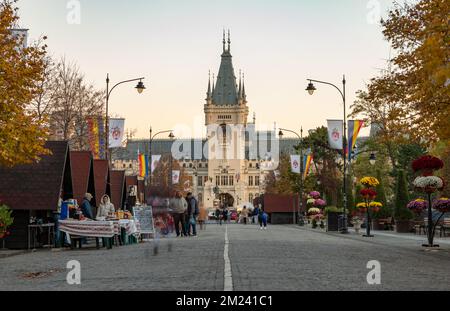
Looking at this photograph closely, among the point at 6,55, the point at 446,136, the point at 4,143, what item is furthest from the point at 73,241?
the point at 446,136

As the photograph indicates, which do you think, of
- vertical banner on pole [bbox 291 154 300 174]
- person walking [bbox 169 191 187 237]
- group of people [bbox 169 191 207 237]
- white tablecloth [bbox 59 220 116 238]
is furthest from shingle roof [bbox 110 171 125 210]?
vertical banner on pole [bbox 291 154 300 174]

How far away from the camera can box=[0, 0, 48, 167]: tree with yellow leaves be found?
25469 mm

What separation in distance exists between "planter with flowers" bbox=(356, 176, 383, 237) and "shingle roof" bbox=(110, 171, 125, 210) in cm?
1370

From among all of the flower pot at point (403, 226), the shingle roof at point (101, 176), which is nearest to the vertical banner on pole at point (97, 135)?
the shingle roof at point (101, 176)

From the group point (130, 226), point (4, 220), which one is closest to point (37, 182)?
point (4, 220)

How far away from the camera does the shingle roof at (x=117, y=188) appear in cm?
4516

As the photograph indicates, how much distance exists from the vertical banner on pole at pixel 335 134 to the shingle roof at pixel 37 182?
1781 cm

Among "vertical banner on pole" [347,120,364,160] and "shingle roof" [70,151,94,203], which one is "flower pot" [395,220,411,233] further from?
"shingle roof" [70,151,94,203]

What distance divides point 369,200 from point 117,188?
14.5 meters

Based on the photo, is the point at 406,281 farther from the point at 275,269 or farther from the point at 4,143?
the point at 4,143

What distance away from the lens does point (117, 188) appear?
152 feet

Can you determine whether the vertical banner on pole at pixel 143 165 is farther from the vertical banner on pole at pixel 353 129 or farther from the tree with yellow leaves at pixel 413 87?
the tree with yellow leaves at pixel 413 87
